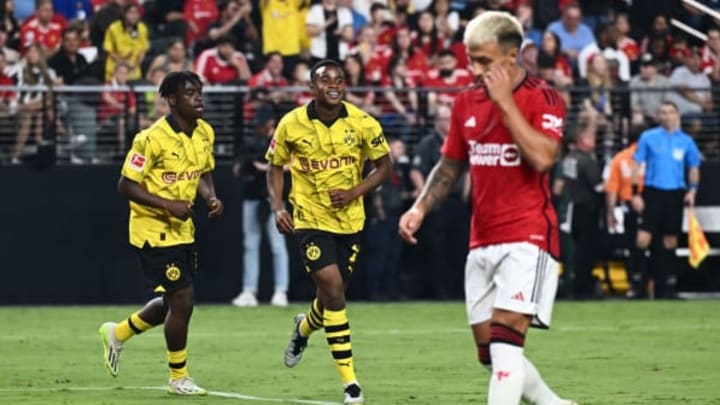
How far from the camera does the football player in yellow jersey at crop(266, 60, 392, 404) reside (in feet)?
43.1

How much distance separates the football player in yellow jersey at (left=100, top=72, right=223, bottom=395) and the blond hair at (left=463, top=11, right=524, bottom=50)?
4631 mm

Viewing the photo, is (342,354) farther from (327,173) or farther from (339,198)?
(327,173)

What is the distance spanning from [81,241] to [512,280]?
15.4 meters

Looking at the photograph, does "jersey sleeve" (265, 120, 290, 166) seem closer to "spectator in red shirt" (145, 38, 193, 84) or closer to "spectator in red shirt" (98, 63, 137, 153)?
"spectator in red shirt" (145, 38, 193, 84)

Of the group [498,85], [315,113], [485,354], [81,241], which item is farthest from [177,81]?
[81,241]

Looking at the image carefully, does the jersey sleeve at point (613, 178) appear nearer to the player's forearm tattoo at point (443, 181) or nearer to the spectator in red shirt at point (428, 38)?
the spectator in red shirt at point (428, 38)

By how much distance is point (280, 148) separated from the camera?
13648 mm

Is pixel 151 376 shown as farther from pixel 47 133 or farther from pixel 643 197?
pixel 643 197

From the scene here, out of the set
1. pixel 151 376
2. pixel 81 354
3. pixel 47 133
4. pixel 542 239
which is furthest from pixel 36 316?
pixel 542 239

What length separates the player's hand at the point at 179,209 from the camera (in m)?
13.1

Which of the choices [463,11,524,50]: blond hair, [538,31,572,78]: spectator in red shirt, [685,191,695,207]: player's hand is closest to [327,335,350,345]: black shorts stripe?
[463,11,524,50]: blond hair

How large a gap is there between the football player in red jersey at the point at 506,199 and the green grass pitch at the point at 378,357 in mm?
3287

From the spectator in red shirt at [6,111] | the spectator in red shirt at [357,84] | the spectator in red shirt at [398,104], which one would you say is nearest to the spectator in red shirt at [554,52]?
the spectator in red shirt at [398,104]

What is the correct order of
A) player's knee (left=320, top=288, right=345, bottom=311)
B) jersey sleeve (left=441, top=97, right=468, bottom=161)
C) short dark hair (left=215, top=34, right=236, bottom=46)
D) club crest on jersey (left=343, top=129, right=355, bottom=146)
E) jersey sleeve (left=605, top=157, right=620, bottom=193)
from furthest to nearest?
short dark hair (left=215, top=34, right=236, bottom=46)
jersey sleeve (left=605, top=157, right=620, bottom=193)
club crest on jersey (left=343, top=129, right=355, bottom=146)
player's knee (left=320, top=288, right=345, bottom=311)
jersey sleeve (left=441, top=97, right=468, bottom=161)
